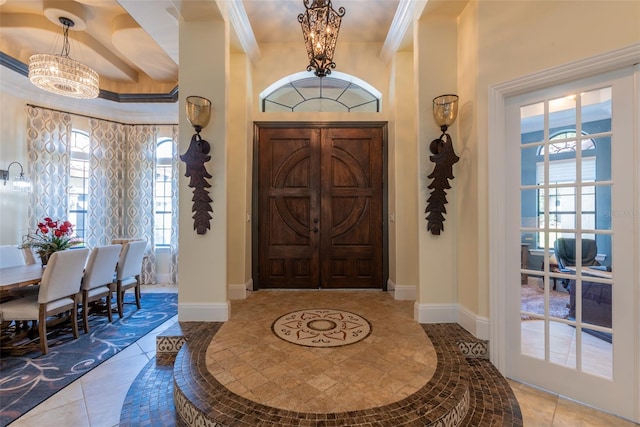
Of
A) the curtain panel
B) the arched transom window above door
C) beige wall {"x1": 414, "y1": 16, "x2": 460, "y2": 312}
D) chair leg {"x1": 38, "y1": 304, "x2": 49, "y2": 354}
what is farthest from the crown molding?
beige wall {"x1": 414, "y1": 16, "x2": 460, "y2": 312}

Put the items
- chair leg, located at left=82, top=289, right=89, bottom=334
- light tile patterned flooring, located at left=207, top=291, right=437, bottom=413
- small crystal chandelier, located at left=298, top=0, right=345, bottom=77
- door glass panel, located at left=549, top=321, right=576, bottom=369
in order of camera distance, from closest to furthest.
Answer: light tile patterned flooring, located at left=207, top=291, right=437, bottom=413 < door glass panel, located at left=549, top=321, right=576, bottom=369 < small crystal chandelier, located at left=298, top=0, right=345, bottom=77 < chair leg, located at left=82, top=289, right=89, bottom=334

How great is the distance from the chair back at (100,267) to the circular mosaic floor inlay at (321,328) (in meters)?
2.57

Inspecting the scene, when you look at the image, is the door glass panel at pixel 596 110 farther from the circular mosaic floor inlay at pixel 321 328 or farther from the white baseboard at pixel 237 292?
the white baseboard at pixel 237 292

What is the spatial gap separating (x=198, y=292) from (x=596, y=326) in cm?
339

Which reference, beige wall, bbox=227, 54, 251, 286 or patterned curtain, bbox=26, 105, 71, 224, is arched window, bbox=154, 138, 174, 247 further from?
beige wall, bbox=227, 54, 251, 286

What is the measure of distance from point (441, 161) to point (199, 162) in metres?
2.39

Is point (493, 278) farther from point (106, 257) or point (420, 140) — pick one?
point (106, 257)

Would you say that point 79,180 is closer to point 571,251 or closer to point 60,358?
point 60,358

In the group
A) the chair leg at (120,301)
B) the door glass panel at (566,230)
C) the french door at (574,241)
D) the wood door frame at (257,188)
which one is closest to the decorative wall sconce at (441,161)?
the french door at (574,241)

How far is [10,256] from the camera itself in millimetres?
3709

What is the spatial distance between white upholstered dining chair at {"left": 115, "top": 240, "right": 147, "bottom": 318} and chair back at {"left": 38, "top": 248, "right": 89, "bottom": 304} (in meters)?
0.75

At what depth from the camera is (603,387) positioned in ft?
6.40

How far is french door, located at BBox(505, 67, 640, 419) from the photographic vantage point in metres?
1.90

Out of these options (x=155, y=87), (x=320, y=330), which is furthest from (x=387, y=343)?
(x=155, y=87)
